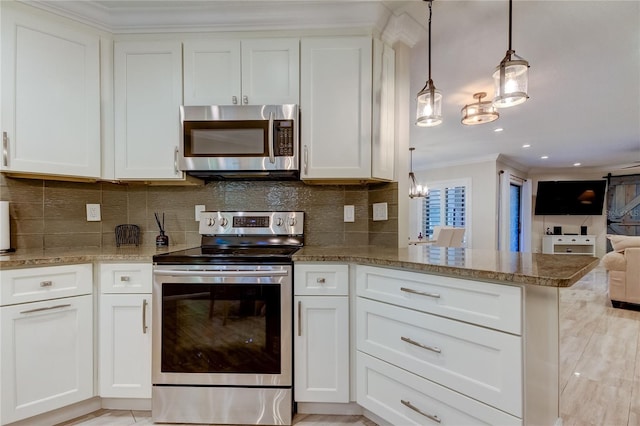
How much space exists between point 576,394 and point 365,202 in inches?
70.4

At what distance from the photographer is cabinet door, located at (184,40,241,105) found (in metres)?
1.88

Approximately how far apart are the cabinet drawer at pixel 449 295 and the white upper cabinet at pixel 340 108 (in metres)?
0.70

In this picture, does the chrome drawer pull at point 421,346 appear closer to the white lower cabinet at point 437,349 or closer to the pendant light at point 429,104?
the white lower cabinet at point 437,349

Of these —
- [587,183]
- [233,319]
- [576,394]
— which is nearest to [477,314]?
[233,319]

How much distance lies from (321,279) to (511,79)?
1.35 m

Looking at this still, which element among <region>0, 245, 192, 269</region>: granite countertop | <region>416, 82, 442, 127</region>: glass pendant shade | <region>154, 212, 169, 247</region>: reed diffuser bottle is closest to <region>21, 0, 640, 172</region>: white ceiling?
<region>416, 82, 442, 127</region>: glass pendant shade

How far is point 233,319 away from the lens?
1.56 m

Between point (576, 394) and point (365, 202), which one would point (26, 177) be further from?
point (576, 394)

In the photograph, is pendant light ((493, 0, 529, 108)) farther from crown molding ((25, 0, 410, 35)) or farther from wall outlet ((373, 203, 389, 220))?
wall outlet ((373, 203, 389, 220))

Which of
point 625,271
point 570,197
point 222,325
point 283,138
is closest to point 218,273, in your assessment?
point 222,325

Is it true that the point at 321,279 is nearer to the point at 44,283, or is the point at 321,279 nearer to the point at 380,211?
the point at 380,211

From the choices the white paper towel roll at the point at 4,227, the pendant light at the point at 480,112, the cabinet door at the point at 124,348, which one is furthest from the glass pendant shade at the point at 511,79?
the white paper towel roll at the point at 4,227

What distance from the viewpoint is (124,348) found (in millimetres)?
1596

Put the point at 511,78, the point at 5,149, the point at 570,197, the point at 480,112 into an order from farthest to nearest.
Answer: the point at 570,197 → the point at 480,112 → the point at 5,149 → the point at 511,78
